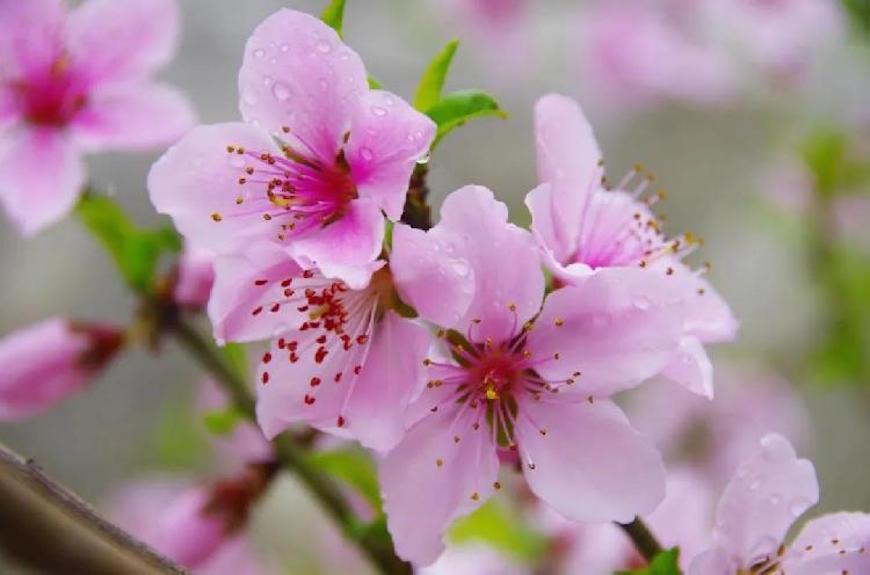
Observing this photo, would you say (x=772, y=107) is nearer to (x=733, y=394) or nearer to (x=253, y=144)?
(x=733, y=394)

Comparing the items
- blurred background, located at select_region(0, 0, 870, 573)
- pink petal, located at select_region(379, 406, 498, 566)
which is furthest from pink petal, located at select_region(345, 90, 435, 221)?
blurred background, located at select_region(0, 0, 870, 573)

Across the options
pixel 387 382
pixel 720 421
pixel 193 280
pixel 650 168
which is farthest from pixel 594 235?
pixel 650 168

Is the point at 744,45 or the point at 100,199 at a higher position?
the point at 100,199

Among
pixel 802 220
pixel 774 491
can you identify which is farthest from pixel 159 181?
pixel 802 220

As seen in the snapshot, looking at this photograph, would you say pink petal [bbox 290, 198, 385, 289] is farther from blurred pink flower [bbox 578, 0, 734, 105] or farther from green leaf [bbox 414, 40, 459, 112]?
blurred pink flower [bbox 578, 0, 734, 105]

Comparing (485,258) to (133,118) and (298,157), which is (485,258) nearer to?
(298,157)

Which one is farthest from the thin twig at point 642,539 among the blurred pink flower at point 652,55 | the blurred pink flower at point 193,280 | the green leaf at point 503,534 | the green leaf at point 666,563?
the blurred pink flower at point 652,55
